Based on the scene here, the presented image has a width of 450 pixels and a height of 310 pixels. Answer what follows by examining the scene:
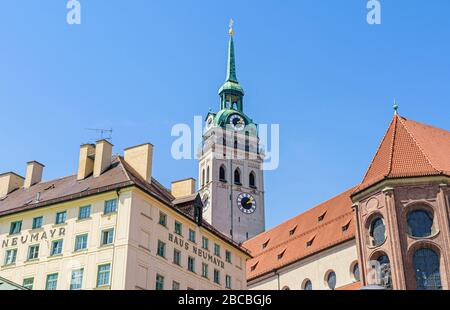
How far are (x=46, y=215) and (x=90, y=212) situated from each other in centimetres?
338

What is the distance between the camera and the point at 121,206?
3619cm

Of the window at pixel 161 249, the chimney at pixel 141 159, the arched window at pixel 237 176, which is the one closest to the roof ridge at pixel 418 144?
the chimney at pixel 141 159

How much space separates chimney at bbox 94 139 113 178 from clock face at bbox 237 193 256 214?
4694cm

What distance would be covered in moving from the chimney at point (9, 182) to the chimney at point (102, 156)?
8.23 meters

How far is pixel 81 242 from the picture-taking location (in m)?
36.2

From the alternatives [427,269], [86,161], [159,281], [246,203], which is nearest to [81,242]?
[159,281]

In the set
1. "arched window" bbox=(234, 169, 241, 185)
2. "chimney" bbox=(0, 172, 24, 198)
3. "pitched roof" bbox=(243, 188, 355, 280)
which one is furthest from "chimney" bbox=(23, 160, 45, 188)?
"arched window" bbox=(234, 169, 241, 185)

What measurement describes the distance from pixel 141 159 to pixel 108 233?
23.7ft

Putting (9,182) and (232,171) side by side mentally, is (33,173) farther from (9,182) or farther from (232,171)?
(232,171)

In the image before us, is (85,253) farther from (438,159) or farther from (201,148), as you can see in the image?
(201,148)

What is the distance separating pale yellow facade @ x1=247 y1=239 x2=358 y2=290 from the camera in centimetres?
5300
